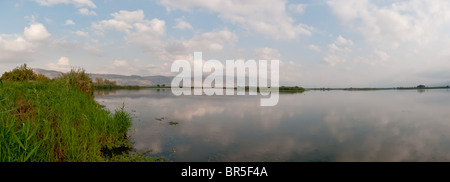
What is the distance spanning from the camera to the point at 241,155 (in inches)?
266

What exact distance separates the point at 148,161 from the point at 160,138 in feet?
9.25

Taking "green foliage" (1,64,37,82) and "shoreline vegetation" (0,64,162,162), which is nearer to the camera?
"shoreline vegetation" (0,64,162,162)

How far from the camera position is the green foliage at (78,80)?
1722 cm

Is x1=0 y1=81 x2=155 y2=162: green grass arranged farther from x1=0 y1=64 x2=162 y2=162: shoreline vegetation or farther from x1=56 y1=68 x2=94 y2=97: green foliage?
x1=56 y1=68 x2=94 y2=97: green foliage

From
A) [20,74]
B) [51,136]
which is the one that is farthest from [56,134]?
[20,74]

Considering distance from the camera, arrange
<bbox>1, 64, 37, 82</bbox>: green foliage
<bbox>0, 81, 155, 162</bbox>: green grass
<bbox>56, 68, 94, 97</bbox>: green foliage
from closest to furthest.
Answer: <bbox>0, 81, 155, 162</bbox>: green grass < <bbox>56, 68, 94, 97</bbox>: green foliage < <bbox>1, 64, 37, 82</bbox>: green foliage

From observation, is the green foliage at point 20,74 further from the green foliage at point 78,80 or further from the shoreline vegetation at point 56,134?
the shoreline vegetation at point 56,134

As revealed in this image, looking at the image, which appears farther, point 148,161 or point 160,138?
point 160,138

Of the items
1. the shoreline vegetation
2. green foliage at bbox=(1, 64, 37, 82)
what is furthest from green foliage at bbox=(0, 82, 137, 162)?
green foliage at bbox=(1, 64, 37, 82)

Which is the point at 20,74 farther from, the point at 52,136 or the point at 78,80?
the point at 52,136

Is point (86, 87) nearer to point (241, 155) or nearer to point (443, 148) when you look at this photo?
point (241, 155)

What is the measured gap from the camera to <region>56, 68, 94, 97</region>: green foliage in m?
17.2

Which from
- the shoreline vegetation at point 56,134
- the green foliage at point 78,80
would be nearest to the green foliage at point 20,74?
the green foliage at point 78,80
